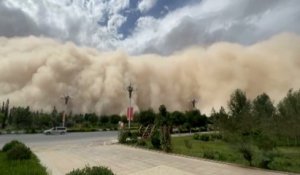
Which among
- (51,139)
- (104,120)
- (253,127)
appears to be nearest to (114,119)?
(104,120)

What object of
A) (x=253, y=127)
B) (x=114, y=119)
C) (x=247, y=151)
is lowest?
(x=247, y=151)

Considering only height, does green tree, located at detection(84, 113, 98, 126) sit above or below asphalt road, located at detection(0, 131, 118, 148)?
above

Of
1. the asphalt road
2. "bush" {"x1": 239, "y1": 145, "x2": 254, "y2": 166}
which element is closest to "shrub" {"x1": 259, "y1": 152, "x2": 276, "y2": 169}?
"bush" {"x1": 239, "y1": 145, "x2": 254, "y2": 166}

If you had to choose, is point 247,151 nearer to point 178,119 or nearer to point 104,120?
point 178,119

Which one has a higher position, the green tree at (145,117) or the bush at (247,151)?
the green tree at (145,117)

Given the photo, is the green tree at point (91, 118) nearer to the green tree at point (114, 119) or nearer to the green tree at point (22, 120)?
the green tree at point (114, 119)

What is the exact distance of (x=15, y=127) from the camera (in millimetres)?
66562

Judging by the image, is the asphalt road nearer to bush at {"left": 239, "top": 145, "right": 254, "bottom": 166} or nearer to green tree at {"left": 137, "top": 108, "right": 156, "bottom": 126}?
bush at {"left": 239, "top": 145, "right": 254, "bottom": 166}

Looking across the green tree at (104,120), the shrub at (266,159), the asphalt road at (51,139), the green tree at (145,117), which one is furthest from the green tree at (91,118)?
the shrub at (266,159)

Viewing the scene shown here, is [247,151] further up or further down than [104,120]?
further down

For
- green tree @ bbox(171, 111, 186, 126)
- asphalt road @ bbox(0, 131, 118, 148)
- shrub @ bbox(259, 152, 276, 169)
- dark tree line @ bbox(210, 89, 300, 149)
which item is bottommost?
shrub @ bbox(259, 152, 276, 169)

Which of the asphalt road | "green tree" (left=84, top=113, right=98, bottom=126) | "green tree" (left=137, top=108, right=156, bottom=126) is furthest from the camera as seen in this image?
"green tree" (left=84, top=113, right=98, bottom=126)

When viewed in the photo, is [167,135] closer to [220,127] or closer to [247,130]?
[220,127]

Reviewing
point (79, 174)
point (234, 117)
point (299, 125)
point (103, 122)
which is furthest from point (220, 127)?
point (103, 122)
